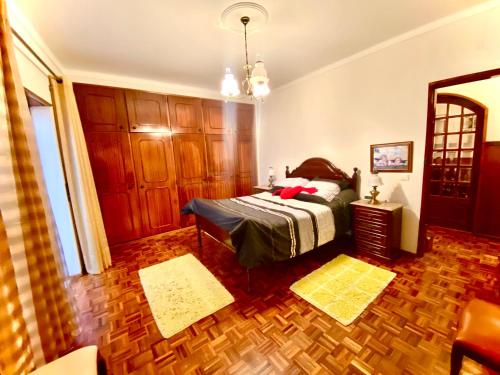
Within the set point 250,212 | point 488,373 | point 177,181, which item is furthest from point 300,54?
point 488,373

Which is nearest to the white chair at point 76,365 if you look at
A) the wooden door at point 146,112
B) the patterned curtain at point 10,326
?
the patterned curtain at point 10,326

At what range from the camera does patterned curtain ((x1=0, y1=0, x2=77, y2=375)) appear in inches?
41.6

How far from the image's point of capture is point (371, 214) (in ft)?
8.73

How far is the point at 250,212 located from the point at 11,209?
1.94 meters

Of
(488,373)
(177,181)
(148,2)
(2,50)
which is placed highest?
(148,2)

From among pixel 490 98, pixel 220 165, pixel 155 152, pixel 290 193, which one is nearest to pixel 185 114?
pixel 155 152

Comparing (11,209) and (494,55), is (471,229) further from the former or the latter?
(11,209)

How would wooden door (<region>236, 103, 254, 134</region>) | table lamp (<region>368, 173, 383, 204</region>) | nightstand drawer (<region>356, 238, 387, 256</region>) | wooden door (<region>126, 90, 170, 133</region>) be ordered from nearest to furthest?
nightstand drawer (<region>356, 238, 387, 256</region>), table lamp (<region>368, 173, 383, 204</region>), wooden door (<region>126, 90, 170, 133</region>), wooden door (<region>236, 103, 254, 134</region>)

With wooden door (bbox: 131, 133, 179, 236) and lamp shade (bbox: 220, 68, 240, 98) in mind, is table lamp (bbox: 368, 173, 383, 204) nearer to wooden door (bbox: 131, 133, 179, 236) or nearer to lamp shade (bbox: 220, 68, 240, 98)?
lamp shade (bbox: 220, 68, 240, 98)

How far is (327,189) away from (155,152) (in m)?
2.88

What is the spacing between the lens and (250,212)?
100 inches

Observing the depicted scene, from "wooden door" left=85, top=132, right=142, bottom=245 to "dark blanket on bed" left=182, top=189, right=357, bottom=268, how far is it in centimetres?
145

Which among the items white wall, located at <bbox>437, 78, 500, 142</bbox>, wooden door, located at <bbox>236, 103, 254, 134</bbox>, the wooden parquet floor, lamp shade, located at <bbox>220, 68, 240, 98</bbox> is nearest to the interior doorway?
the wooden parquet floor

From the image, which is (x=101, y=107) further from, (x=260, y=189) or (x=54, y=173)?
(x=260, y=189)
